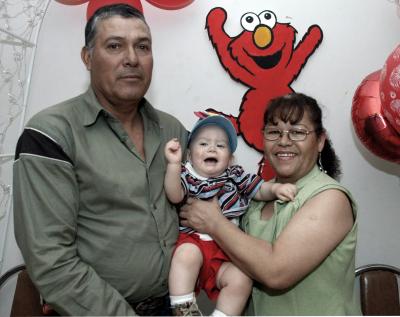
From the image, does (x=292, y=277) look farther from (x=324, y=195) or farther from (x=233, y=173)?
(x=233, y=173)

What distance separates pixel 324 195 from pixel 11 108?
1854mm

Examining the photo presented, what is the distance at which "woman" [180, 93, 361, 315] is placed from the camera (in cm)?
148

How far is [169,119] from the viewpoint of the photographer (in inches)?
74.1

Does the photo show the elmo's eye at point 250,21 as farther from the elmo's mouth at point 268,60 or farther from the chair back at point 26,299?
the chair back at point 26,299

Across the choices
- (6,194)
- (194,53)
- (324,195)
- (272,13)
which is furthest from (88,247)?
(272,13)

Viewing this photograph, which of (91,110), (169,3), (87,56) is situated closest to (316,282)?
(91,110)

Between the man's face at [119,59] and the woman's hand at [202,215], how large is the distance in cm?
48

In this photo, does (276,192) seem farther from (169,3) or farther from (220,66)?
(169,3)

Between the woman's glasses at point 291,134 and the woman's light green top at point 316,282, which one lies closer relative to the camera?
the woman's light green top at point 316,282

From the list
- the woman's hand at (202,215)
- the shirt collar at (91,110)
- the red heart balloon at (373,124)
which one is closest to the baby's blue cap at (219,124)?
the woman's hand at (202,215)

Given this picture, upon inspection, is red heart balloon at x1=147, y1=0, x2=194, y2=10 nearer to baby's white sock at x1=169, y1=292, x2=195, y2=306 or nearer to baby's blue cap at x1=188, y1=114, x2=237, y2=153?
baby's blue cap at x1=188, y1=114, x2=237, y2=153

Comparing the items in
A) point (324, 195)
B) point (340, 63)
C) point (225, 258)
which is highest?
point (340, 63)

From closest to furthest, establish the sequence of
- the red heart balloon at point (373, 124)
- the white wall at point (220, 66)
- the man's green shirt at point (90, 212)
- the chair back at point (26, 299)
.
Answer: the man's green shirt at point (90, 212), the red heart balloon at point (373, 124), the chair back at point (26, 299), the white wall at point (220, 66)

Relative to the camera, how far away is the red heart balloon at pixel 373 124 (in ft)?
6.69
